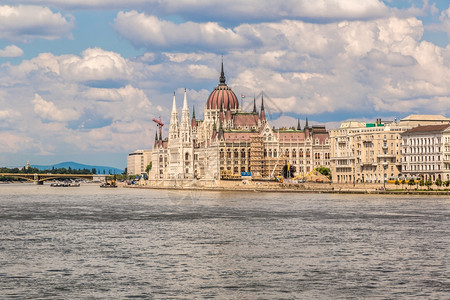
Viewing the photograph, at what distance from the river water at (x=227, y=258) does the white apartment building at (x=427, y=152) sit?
291 feet

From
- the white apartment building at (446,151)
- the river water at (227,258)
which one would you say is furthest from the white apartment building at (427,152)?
the river water at (227,258)

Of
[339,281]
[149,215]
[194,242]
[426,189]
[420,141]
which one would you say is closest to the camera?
[339,281]

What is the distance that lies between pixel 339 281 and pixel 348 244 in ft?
55.5

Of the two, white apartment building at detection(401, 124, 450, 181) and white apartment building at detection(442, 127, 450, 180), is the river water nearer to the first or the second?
white apartment building at detection(442, 127, 450, 180)

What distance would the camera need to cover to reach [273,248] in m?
58.3

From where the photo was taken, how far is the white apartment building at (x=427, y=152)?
172 metres

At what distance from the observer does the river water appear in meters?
41.9

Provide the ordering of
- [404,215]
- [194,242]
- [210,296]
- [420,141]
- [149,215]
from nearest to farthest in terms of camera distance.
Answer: [210,296] < [194,242] < [404,215] < [149,215] < [420,141]

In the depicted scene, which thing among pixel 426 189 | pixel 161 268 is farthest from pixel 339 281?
pixel 426 189

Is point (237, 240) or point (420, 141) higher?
point (420, 141)

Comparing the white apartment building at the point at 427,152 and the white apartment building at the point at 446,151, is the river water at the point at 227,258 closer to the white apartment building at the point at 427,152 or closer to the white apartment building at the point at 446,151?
the white apartment building at the point at 446,151

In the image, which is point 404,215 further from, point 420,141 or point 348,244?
point 420,141

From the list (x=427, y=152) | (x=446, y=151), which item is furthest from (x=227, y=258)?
(x=427, y=152)

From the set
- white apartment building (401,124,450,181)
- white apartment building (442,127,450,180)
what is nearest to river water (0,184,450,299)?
white apartment building (442,127,450,180)
